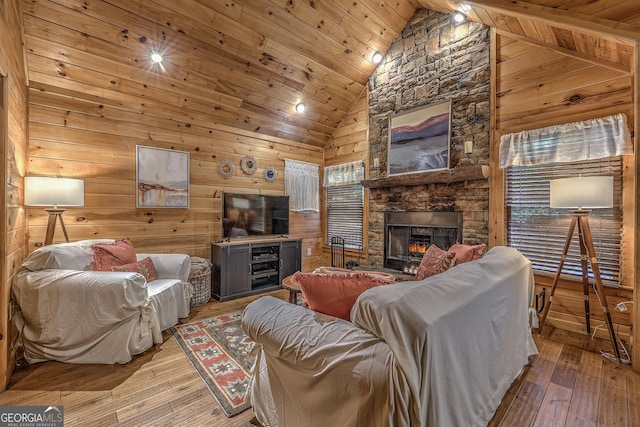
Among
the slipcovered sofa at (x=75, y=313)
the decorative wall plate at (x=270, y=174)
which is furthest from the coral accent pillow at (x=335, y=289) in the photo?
the decorative wall plate at (x=270, y=174)

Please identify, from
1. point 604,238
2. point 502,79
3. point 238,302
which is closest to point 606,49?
point 502,79

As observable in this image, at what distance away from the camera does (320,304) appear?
145cm

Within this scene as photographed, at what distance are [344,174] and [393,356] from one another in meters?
4.42

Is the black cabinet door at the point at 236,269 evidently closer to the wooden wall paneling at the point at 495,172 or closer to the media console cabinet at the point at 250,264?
the media console cabinet at the point at 250,264

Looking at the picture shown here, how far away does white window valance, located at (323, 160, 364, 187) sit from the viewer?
5008 mm

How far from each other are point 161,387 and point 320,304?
1.47m

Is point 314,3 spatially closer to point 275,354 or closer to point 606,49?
point 606,49

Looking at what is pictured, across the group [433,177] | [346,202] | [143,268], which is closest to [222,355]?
[143,268]

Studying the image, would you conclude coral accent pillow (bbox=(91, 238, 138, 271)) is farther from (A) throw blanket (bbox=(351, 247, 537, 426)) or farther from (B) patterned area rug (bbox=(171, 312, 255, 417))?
(A) throw blanket (bbox=(351, 247, 537, 426))

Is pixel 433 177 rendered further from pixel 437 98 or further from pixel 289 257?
pixel 289 257

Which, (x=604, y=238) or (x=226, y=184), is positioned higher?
(x=226, y=184)

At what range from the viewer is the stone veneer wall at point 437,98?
358 centimetres

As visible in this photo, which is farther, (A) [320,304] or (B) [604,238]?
(B) [604,238]

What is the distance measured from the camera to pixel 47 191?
2596 millimetres
